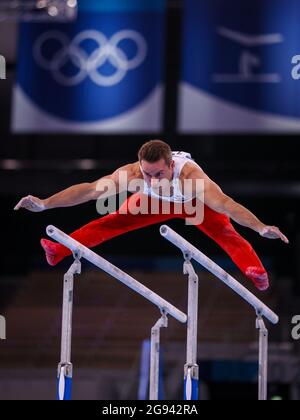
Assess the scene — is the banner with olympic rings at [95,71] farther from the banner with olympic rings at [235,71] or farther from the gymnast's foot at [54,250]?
the gymnast's foot at [54,250]

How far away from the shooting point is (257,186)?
43.6 feet

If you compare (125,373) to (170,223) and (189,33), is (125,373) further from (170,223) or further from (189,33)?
(189,33)

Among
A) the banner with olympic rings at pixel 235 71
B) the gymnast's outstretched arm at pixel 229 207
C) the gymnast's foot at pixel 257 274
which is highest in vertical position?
the banner with olympic rings at pixel 235 71

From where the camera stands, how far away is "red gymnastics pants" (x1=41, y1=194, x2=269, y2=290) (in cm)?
604

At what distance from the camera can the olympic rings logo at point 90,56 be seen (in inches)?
418

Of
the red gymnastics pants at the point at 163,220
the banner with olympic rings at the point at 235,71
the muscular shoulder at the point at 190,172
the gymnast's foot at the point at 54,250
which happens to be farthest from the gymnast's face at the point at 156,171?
the banner with olympic rings at the point at 235,71

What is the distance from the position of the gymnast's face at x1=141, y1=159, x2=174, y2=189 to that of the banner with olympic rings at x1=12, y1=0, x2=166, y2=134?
16.1 feet

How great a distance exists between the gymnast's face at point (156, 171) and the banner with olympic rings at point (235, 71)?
→ 16.0 feet

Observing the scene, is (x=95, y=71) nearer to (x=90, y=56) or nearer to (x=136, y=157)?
(x=90, y=56)

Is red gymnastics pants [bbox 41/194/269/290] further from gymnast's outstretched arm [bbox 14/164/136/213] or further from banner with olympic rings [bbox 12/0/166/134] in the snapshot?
banner with olympic rings [bbox 12/0/166/134]

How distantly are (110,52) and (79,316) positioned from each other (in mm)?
4892

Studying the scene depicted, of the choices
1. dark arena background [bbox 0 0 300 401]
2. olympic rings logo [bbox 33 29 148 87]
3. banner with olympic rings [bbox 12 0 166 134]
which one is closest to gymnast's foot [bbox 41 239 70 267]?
dark arena background [bbox 0 0 300 401]

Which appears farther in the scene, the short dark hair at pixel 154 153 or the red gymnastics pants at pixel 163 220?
the red gymnastics pants at pixel 163 220

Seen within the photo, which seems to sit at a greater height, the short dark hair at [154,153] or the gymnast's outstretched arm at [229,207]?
the short dark hair at [154,153]
